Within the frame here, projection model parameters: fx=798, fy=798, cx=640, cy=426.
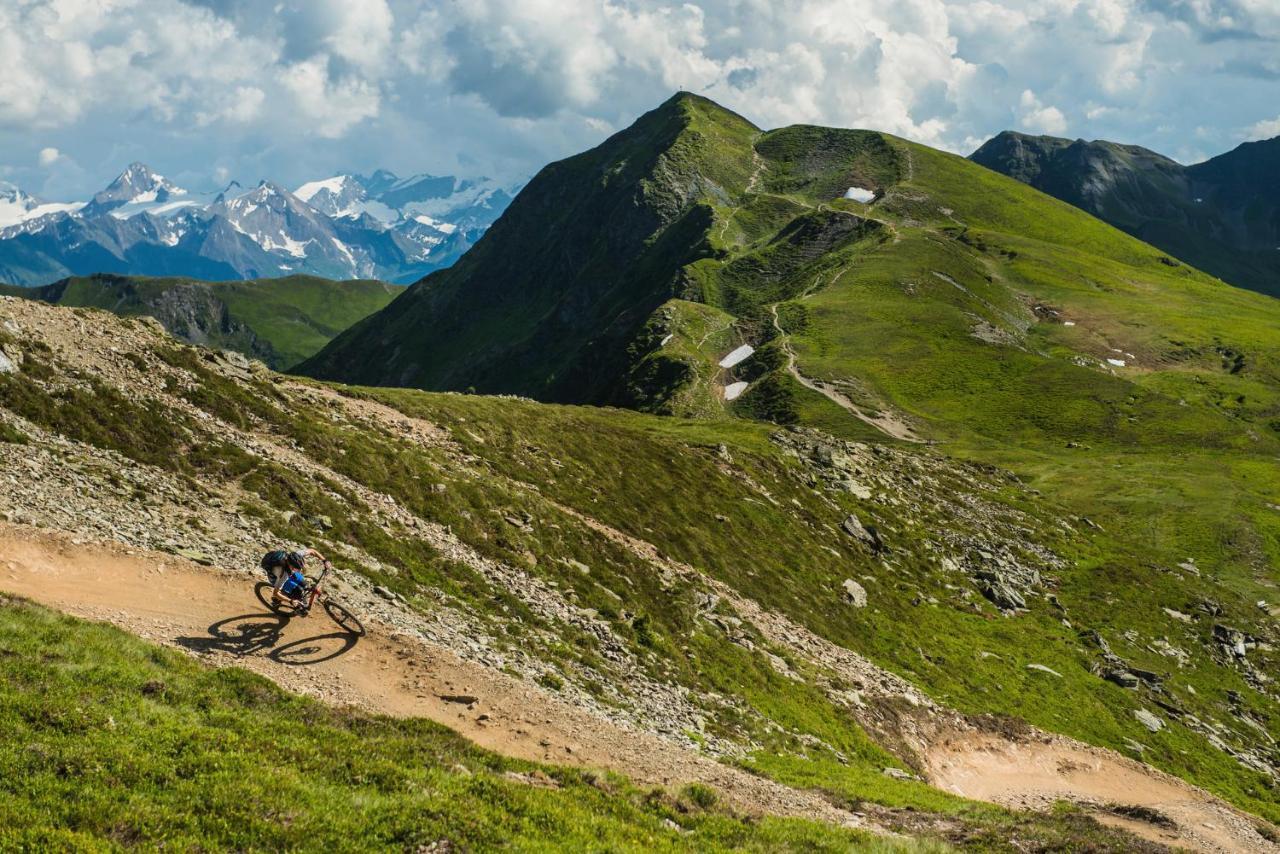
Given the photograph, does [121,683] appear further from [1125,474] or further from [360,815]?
[1125,474]

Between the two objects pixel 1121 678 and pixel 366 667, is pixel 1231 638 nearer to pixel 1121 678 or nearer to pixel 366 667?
pixel 1121 678

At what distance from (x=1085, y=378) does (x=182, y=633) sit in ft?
573

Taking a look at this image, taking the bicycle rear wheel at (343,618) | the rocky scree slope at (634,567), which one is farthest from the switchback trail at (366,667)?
the rocky scree slope at (634,567)

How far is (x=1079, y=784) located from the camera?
135 ft

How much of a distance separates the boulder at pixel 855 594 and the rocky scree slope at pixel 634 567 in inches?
14.9

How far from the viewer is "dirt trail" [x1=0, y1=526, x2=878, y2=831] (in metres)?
23.4

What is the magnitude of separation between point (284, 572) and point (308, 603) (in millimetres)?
1285

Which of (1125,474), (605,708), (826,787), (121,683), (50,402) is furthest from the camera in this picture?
(1125,474)

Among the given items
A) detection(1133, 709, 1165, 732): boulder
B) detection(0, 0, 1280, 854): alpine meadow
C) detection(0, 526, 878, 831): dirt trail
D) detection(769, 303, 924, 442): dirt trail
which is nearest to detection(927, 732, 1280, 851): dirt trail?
detection(0, 0, 1280, 854): alpine meadow

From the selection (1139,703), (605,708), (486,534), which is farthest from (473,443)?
(1139,703)

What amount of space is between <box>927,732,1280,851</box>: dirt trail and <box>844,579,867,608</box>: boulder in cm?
1310

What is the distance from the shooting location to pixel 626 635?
36.0 meters

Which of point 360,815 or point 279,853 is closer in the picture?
point 279,853

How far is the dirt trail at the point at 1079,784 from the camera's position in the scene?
31.5 m
